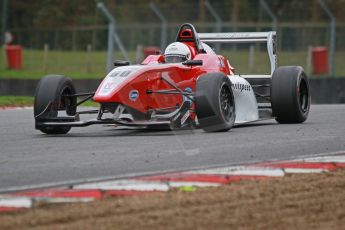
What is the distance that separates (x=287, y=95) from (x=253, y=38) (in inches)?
79.1

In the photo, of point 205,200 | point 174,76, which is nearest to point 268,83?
point 174,76

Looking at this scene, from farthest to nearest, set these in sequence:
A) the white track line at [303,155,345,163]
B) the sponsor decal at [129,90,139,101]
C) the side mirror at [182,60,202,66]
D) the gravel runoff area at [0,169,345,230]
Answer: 1. the side mirror at [182,60,202,66]
2. the sponsor decal at [129,90,139,101]
3. the white track line at [303,155,345,163]
4. the gravel runoff area at [0,169,345,230]

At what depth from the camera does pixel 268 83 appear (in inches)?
579

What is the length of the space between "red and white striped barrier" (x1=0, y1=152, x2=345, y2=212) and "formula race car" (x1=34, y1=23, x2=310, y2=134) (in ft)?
9.59

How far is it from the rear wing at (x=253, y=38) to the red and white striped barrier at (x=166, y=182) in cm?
581

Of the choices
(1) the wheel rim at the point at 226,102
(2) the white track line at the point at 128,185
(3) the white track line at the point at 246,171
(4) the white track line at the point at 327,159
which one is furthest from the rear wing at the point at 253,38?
(2) the white track line at the point at 128,185

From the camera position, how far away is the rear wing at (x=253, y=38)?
15.1 metres

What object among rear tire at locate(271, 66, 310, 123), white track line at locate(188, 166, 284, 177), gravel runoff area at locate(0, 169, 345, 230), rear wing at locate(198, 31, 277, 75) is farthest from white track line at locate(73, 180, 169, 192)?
rear wing at locate(198, 31, 277, 75)

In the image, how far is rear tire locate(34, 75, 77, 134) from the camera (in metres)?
12.4

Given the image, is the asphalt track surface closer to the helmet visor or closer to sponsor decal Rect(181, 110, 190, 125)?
sponsor decal Rect(181, 110, 190, 125)

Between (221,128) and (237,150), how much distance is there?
2.03m

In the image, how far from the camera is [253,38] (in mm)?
15234

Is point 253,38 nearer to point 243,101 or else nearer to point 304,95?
point 304,95

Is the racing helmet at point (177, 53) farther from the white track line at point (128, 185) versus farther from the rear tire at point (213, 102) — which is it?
the white track line at point (128, 185)
